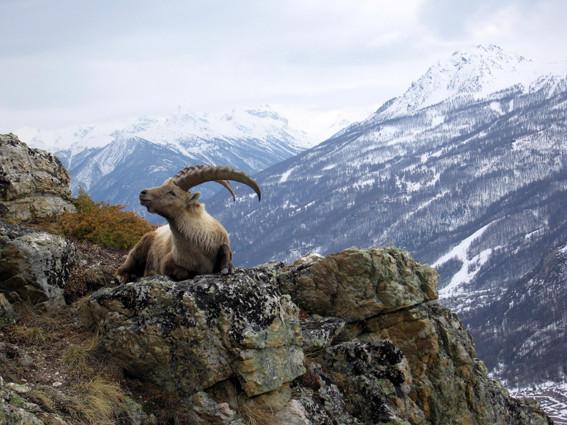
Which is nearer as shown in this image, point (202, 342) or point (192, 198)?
point (202, 342)

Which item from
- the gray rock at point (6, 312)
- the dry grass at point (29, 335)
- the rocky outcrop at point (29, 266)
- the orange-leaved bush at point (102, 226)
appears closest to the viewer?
the dry grass at point (29, 335)

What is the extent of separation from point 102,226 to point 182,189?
22.5 ft

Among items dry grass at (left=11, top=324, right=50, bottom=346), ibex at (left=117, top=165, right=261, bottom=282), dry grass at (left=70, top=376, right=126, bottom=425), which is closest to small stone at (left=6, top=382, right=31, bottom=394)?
dry grass at (left=70, top=376, right=126, bottom=425)

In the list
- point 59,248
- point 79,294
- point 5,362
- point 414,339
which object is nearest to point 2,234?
point 59,248

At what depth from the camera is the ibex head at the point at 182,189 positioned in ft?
55.1

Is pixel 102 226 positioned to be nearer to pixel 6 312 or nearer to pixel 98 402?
pixel 6 312

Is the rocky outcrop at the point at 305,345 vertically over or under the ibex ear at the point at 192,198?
under

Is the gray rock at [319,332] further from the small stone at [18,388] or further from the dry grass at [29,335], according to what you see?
the small stone at [18,388]

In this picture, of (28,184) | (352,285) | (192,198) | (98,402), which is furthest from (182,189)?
(28,184)

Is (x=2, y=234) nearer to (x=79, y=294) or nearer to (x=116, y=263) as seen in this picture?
(x=79, y=294)

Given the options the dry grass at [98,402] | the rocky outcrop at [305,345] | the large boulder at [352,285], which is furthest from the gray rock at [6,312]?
the large boulder at [352,285]

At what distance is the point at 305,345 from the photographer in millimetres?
16500

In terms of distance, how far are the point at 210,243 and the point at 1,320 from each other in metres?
5.51

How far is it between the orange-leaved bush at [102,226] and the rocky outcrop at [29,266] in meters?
5.33
